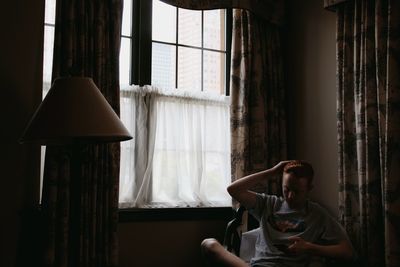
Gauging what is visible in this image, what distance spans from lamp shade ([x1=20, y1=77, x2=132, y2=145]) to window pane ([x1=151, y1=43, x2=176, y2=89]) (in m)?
1.01

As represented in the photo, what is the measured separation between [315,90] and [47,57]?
181 cm

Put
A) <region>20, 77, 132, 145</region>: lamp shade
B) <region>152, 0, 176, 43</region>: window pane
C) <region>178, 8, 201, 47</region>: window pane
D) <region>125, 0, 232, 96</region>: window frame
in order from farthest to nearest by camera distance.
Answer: <region>178, 8, 201, 47</region>: window pane, <region>152, 0, 176, 43</region>: window pane, <region>125, 0, 232, 96</region>: window frame, <region>20, 77, 132, 145</region>: lamp shade

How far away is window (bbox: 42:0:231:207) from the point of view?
3.03m

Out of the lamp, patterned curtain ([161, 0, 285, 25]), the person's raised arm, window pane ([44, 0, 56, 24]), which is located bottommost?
the person's raised arm

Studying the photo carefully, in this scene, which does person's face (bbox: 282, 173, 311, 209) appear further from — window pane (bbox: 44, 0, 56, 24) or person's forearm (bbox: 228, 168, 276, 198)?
window pane (bbox: 44, 0, 56, 24)

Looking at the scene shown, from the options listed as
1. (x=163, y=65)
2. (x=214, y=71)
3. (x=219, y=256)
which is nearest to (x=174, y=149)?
(x=163, y=65)

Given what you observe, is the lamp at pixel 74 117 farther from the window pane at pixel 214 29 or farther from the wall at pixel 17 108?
the window pane at pixel 214 29

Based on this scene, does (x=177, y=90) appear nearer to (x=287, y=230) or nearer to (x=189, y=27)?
(x=189, y=27)

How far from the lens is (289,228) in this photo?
2521 millimetres

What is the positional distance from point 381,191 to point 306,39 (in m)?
1.30

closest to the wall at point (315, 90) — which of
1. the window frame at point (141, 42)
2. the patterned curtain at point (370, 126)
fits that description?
the patterned curtain at point (370, 126)

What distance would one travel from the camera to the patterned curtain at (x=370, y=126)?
8.04 ft

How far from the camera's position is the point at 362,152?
104 inches

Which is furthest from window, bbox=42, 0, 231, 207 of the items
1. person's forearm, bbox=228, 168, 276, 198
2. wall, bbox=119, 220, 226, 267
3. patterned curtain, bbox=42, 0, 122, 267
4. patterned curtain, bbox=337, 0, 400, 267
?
patterned curtain, bbox=337, 0, 400, 267
